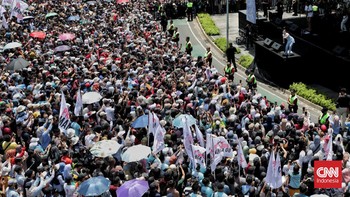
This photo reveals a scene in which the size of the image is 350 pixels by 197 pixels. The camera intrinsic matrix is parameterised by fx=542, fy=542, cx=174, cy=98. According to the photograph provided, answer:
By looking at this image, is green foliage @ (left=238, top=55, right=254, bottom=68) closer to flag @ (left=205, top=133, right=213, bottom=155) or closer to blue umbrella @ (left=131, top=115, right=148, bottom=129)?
blue umbrella @ (left=131, top=115, right=148, bottom=129)

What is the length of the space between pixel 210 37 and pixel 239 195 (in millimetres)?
22797

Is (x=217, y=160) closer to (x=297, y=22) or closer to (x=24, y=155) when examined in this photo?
(x=24, y=155)

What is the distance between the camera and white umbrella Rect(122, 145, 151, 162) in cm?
1308

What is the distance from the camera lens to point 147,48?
2477cm

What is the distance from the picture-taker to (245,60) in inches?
1121

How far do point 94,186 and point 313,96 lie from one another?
1382cm

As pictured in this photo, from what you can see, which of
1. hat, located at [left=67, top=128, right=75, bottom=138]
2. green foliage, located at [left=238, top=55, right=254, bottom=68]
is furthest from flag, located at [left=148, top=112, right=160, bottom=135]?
green foliage, located at [left=238, top=55, right=254, bottom=68]

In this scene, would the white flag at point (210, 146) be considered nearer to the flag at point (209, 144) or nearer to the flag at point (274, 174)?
the flag at point (209, 144)

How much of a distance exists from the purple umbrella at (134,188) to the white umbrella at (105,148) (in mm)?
1853

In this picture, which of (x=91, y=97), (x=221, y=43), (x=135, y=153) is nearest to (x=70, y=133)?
(x=91, y=97)

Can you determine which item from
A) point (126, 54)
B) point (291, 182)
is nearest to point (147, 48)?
point (126, 54)

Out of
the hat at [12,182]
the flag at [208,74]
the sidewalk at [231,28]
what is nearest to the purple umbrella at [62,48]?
the flag at [208,74]

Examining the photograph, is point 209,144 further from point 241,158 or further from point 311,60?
point 311,60

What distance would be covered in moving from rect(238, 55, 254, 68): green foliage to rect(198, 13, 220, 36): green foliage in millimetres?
5797
